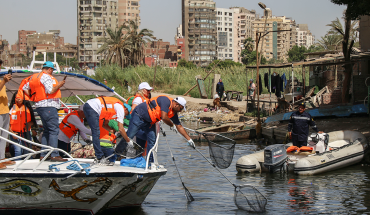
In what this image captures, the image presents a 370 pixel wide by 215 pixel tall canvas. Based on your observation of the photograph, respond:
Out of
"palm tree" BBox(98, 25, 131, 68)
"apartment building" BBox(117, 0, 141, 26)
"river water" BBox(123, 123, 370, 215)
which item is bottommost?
"river water" BBox(123, 123, 370, 215)

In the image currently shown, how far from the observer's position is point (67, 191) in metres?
7.95

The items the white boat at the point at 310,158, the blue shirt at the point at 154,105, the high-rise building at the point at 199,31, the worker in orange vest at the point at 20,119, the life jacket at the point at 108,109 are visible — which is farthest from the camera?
the high-rise building at the point at 199,31

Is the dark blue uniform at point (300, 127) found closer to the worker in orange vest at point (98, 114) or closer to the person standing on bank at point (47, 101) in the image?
the worker in orange vest at point (98, 114)

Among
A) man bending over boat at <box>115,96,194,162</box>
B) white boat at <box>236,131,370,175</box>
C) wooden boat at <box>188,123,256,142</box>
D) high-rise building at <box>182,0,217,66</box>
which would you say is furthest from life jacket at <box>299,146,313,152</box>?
high-rise building at <box>182,0,217,66</box>

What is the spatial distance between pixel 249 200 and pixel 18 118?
5.32 meters

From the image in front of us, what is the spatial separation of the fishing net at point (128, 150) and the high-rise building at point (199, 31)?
5735 inches

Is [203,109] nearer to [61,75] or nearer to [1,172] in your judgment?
[61,75]

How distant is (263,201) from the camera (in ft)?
31.4

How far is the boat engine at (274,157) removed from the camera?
12602 millimetres

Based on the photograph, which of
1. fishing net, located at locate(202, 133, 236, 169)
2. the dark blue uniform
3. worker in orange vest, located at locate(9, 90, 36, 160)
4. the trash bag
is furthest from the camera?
the dark blue uniform

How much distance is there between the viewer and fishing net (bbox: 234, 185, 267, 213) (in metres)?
9.54

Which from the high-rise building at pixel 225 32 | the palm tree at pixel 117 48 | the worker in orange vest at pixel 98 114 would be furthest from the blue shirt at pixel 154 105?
the high-rise building at pixel 225 32

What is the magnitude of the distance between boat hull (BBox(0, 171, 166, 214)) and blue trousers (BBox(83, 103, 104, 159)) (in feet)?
2.75

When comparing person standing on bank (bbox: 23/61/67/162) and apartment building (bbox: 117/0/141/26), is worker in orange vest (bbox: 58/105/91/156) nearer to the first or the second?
person standing on bank (bbox: 23/61/67/162)
